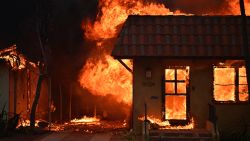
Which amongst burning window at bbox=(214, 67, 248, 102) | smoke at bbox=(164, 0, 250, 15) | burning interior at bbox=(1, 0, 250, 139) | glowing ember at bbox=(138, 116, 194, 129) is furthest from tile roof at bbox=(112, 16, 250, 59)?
smoke at bbox=(164, 0, 250, 15)

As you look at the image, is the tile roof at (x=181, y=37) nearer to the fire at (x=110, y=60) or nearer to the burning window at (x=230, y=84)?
the burning window at (x=230, y=84)

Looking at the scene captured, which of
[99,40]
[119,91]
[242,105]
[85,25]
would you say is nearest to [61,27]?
[85,25]

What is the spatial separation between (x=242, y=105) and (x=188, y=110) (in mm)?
2057

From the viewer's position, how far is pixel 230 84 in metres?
15.6

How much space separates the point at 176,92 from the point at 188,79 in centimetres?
69

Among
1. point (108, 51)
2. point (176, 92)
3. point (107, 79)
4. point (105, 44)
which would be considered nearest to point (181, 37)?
point (176, 92)

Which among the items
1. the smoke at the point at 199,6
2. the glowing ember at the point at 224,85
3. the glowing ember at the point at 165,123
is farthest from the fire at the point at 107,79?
the smoke at the point at 199,6

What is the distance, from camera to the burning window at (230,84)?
50.9ft

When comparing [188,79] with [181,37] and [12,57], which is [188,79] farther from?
[12,57]

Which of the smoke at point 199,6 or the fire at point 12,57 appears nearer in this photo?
the fire at point 12,57

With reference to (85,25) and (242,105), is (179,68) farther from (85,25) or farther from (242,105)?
(85,25)

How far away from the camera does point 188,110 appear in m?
15.6

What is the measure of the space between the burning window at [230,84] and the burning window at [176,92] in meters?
1.24

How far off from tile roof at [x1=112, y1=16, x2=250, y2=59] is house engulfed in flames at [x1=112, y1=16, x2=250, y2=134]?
37mm
